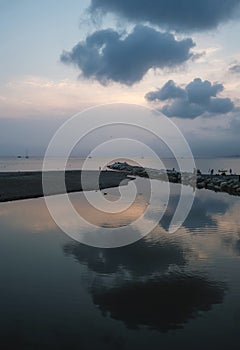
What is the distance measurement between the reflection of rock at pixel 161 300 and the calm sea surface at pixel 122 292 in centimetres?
3

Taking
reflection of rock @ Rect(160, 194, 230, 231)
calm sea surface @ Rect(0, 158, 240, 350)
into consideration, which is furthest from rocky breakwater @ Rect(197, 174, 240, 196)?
calm sea surface @ Rect(0, 158, 240, 350)

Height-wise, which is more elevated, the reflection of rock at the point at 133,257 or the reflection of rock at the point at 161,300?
the reflection of rock at the point at 133,257

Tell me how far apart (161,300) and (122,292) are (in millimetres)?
1320

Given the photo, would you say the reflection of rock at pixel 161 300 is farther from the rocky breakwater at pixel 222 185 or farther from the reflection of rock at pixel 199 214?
the rocky breakwater at pixel 222 185

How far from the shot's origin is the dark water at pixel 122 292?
8141mm

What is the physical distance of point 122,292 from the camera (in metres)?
10.8

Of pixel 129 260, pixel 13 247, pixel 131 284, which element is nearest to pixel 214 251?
pixel 129 260

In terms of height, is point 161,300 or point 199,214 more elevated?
point 199,214

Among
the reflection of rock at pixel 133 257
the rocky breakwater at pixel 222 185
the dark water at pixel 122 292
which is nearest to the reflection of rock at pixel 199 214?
the dark water at pixel 122 292

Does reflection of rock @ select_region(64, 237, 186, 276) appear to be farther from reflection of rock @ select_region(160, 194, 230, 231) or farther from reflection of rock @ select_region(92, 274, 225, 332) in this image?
reflection of rock @ select_region(160, 194, 230, 231)

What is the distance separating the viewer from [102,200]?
34.0 m

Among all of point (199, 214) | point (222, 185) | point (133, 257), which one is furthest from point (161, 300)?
point (222, 185)

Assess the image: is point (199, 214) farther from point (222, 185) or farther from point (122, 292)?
Result: point (222, 185)

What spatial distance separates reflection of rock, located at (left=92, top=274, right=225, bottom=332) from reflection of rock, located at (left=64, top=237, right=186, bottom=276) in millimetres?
1447
